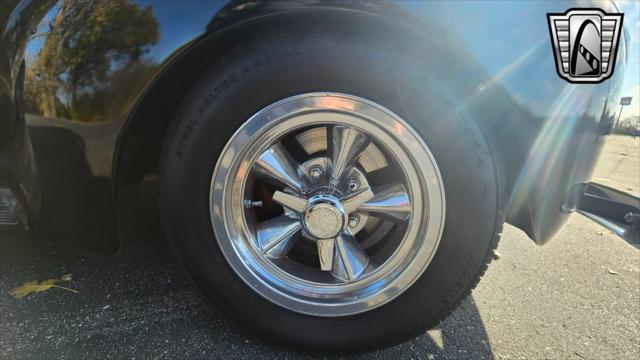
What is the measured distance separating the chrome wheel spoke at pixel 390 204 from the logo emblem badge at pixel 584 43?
681mm

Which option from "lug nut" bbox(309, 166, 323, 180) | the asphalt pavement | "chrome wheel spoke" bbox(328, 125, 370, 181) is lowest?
the asphalt pavement

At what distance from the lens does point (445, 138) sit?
50.3 inches

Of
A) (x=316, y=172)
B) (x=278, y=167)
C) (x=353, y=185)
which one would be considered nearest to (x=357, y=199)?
(x=353, y=185)

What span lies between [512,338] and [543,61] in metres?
1.16

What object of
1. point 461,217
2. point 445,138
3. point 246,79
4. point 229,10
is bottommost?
point 461,217

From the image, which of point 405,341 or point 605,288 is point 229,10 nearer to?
point 405,341

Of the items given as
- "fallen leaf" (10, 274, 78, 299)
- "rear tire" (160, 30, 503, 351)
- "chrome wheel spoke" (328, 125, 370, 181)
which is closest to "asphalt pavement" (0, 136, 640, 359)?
"fallen leaf" (10, 274, 78, 299)

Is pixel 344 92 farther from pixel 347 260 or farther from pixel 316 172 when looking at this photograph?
pixel 347 260

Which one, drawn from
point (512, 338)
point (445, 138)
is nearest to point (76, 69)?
point (445, 138)

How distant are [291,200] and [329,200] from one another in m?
0.15

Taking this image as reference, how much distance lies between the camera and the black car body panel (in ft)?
4.09

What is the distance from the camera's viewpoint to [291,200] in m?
1.46

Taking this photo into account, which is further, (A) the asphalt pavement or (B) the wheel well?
(A) the asphalt pavement

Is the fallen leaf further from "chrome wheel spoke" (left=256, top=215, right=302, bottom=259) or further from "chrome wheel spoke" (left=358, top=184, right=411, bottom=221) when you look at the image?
"chrome wheel spoke" (left=358, top=184, right=411, bottom=221)
